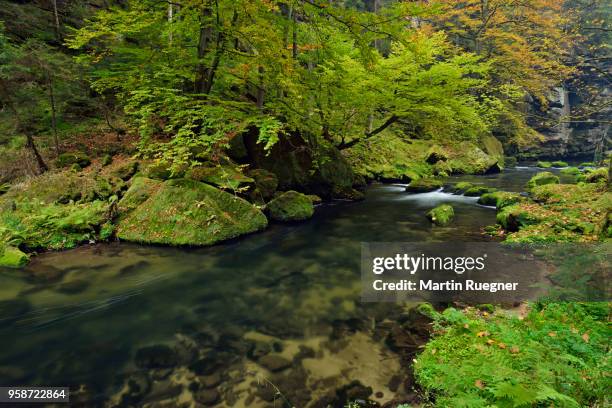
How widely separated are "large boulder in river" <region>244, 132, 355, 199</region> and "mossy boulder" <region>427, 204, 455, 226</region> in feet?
15.0

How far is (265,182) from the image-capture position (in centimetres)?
1237

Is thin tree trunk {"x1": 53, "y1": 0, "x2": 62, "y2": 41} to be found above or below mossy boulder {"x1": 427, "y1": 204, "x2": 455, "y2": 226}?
above

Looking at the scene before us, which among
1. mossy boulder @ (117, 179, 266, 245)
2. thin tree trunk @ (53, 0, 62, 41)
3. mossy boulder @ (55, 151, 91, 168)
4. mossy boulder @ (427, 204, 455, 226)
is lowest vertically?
mossy boulder @ (427, 204, 455, 226)

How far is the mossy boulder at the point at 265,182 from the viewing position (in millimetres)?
12125

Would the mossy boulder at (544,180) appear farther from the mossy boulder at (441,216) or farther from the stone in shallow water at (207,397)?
the stone in shallow water at (207,397)

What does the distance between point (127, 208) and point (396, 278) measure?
7.57m

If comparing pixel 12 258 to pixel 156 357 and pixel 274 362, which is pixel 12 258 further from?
pixel 274 362

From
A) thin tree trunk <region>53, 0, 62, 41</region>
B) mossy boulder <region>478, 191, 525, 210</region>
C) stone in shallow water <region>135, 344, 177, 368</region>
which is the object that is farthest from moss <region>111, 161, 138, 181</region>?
mossy boulder <region>478, 191, 525, 210</region>

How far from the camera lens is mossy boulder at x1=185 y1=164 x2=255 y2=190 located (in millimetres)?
10344

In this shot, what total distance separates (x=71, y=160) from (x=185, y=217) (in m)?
6.47

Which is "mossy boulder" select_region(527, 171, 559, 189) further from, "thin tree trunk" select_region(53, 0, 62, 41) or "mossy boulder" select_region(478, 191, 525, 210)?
"thin tree trunk" select_region(53, 0, 62, 41)

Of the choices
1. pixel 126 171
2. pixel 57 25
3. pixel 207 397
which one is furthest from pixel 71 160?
pixel 207 397

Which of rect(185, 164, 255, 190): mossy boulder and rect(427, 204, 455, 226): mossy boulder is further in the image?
rect(427, 204, 455, 226): mossy boulder

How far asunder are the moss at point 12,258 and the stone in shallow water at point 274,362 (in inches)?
257
